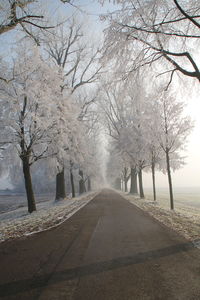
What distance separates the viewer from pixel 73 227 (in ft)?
25.9

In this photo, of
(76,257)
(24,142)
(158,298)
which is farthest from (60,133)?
(158,298)

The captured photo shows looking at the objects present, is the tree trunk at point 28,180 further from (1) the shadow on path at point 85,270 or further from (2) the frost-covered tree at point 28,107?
(1) the shadow on path at point 85,270

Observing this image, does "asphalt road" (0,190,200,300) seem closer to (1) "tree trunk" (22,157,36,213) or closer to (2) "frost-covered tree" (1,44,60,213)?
(2) "frost-covered tree" (1,44,60,213)

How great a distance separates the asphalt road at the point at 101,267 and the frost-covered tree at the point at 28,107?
724 centimetres

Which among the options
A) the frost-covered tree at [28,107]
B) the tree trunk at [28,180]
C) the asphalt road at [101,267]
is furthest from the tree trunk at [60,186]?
the asphalt road at [101,267]

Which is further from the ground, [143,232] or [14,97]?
[14,97]

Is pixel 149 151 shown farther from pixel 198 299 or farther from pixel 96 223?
Result: pixel 198 299

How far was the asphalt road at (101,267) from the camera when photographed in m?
3.21

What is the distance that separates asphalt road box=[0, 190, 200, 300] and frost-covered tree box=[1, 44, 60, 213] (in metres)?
7.24

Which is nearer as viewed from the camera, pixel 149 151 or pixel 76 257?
pixel 76 257

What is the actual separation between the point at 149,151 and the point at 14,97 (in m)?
12.5

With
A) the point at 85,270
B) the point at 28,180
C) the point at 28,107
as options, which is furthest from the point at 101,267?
the point at 28,107

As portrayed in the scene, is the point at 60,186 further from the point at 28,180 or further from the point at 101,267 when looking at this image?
the point at 101,267

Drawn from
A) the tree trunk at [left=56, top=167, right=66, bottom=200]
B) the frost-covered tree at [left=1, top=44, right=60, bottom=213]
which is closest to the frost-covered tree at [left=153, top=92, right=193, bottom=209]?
the frost-covered tree at [left=1, top=44, right=60, bottom=213]
